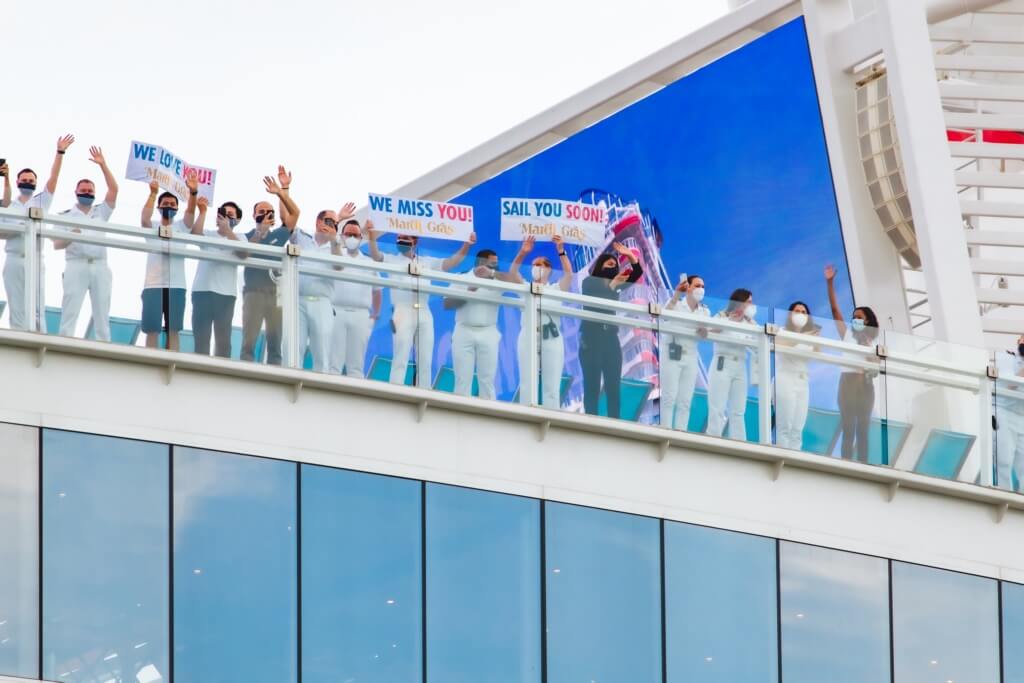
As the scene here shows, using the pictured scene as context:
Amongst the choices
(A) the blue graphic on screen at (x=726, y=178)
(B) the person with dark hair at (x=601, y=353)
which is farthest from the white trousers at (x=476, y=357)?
(A) the blue graphic on screen at (x=726, y=178)

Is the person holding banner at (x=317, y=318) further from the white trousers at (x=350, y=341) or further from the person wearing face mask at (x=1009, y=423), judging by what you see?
the person wearing face mask at (x=1009, y=423)

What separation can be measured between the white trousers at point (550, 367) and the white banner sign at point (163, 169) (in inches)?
142

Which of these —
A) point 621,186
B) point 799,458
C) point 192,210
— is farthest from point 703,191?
point 192,210

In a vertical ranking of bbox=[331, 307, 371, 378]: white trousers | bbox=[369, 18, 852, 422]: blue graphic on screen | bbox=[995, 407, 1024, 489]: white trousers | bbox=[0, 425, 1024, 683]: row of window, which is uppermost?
bbox=[369, 18, 852, 422]: blue graphic on screen

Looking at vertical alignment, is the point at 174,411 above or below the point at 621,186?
below

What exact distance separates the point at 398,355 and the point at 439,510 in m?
1.62

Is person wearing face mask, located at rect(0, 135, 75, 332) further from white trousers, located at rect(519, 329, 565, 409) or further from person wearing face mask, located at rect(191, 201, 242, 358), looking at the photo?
white trousers, located at rect(519, 329, 565, 409)

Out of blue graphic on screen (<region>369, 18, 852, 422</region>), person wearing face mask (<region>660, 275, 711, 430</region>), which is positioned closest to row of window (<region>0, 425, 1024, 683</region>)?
person wearing face mask (<region>660, 275, 711, 430</region>)

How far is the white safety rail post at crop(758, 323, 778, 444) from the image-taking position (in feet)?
72.0

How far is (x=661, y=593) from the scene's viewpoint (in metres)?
21.4

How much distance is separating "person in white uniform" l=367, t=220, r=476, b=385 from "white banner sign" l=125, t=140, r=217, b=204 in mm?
1817

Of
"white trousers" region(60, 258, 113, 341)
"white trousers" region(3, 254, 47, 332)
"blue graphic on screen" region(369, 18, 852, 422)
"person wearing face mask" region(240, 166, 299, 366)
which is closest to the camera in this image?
"white trousers" region(3, 254, 47, 332)

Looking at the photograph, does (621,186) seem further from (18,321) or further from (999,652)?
(18,321)

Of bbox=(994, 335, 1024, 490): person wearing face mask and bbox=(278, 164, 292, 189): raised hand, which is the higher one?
bbox=(278, 164, 292, 189): raised hand
